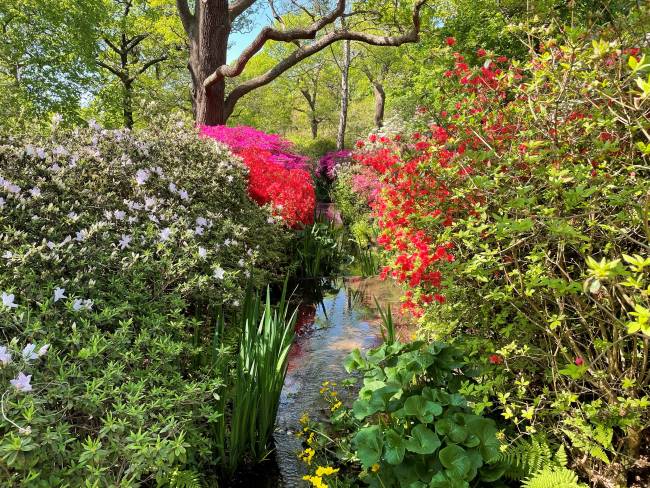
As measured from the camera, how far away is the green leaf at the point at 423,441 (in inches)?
81.0

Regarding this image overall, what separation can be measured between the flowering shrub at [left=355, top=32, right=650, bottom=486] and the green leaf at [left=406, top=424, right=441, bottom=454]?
0.39 m

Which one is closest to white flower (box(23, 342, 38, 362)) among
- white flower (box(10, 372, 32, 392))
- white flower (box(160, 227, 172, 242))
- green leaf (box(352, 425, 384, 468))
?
white flower (box(10, 372, 32, 392))

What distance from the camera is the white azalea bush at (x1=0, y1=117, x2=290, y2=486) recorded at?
1.70m

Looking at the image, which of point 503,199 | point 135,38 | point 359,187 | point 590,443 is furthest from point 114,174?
point 135,38

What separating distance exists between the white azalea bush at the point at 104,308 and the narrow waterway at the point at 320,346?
67cm

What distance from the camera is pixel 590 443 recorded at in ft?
6.87

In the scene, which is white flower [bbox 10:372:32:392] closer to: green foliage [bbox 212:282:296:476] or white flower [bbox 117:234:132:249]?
green foliage [bbox 212:282:296:476]

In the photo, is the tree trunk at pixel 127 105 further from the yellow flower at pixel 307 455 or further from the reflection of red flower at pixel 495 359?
the reflection of red flower at pixel 495 359

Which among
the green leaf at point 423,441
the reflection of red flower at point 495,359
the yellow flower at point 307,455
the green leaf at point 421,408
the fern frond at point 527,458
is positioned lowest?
the yellow flower at point 307,455

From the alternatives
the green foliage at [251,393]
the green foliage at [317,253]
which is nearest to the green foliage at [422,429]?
the green foliage at [251,393]

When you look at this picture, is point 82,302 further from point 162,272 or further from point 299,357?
point 299,357

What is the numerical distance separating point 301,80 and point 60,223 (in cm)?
3151

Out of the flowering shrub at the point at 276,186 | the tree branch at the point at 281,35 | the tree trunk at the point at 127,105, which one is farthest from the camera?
the tree trunk at the point at 127,105

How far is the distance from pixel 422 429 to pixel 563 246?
1.13m
